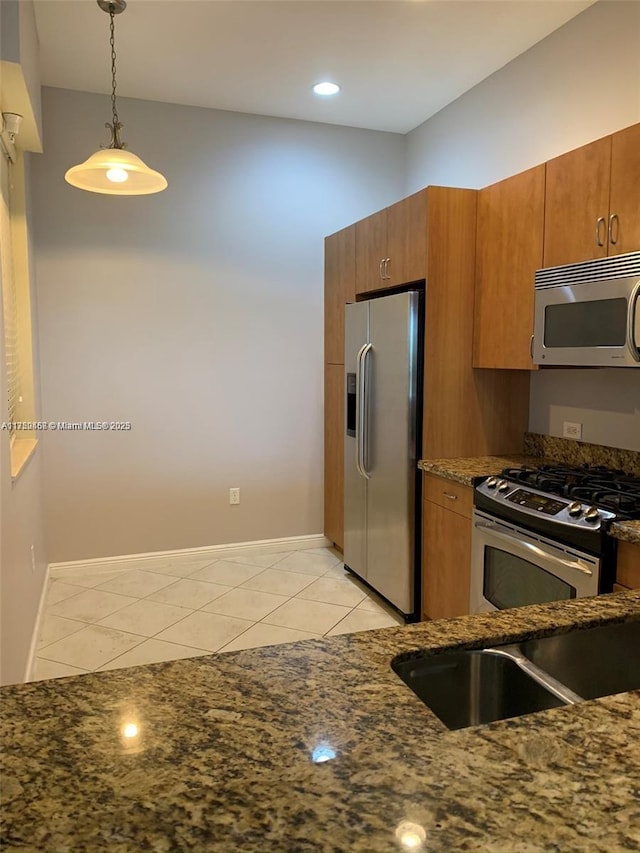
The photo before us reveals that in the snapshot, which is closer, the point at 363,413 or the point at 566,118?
the point at 566,118

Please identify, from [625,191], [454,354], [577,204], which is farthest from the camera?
[454,354]

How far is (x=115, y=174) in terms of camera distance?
8.54 feet

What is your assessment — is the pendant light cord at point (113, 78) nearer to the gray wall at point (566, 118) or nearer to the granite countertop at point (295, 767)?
the gray wall at point (566, 118)

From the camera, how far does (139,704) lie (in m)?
0.93

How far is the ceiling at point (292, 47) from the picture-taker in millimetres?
2865

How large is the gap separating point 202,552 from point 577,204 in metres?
3.21

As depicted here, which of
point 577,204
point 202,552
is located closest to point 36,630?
point 202,552

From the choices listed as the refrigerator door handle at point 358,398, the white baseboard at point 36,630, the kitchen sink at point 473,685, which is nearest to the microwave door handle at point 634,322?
the kitchen sink at point 473,685

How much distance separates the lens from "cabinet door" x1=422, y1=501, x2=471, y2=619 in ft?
9.41

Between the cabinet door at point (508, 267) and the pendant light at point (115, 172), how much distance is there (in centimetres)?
156

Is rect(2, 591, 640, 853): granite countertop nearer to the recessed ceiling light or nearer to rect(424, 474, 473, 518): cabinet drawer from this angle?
rect(424, 474, 473, 518): cabinet drawer

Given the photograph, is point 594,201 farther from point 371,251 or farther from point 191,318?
point 191,318

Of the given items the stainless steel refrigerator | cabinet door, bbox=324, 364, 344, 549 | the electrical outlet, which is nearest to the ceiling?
the stainless steel refrigerator

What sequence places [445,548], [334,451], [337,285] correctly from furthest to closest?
[334,451] → [337,285] → [445,548]
